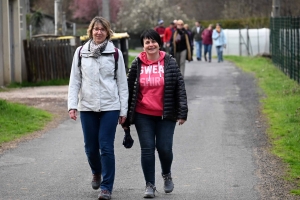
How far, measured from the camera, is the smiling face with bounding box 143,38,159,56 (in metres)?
7.00

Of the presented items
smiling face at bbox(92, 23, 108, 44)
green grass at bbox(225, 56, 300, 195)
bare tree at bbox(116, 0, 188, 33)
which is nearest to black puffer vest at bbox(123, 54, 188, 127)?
smiling face at bbox(92, 23, 108, 44)

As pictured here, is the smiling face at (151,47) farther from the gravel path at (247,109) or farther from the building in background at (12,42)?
the building in background at (12,42)

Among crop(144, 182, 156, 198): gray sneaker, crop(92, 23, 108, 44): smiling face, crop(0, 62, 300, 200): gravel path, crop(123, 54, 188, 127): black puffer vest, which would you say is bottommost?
crop(0, 62, 300, 200): gravel path

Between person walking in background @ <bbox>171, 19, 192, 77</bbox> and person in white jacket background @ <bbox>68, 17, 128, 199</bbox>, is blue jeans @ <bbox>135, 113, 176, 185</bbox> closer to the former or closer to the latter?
person in white jacket background @ <bbox>68, 17, 128, 199</bbox>

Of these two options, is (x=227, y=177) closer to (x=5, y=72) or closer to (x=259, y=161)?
(x=259, y=161)

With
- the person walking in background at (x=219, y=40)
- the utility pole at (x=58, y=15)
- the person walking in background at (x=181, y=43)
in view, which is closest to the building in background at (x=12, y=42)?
the person walking in background at (x=181, y=43)

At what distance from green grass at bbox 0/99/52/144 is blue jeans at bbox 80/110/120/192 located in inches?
159

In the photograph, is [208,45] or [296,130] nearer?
[296,130]

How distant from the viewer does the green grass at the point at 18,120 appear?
1170cm

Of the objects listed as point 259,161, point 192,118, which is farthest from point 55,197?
point 192,118

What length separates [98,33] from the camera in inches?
277

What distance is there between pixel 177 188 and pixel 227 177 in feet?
2.54

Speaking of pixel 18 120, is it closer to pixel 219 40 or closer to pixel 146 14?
pixel 219 40

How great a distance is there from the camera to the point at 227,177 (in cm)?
820
